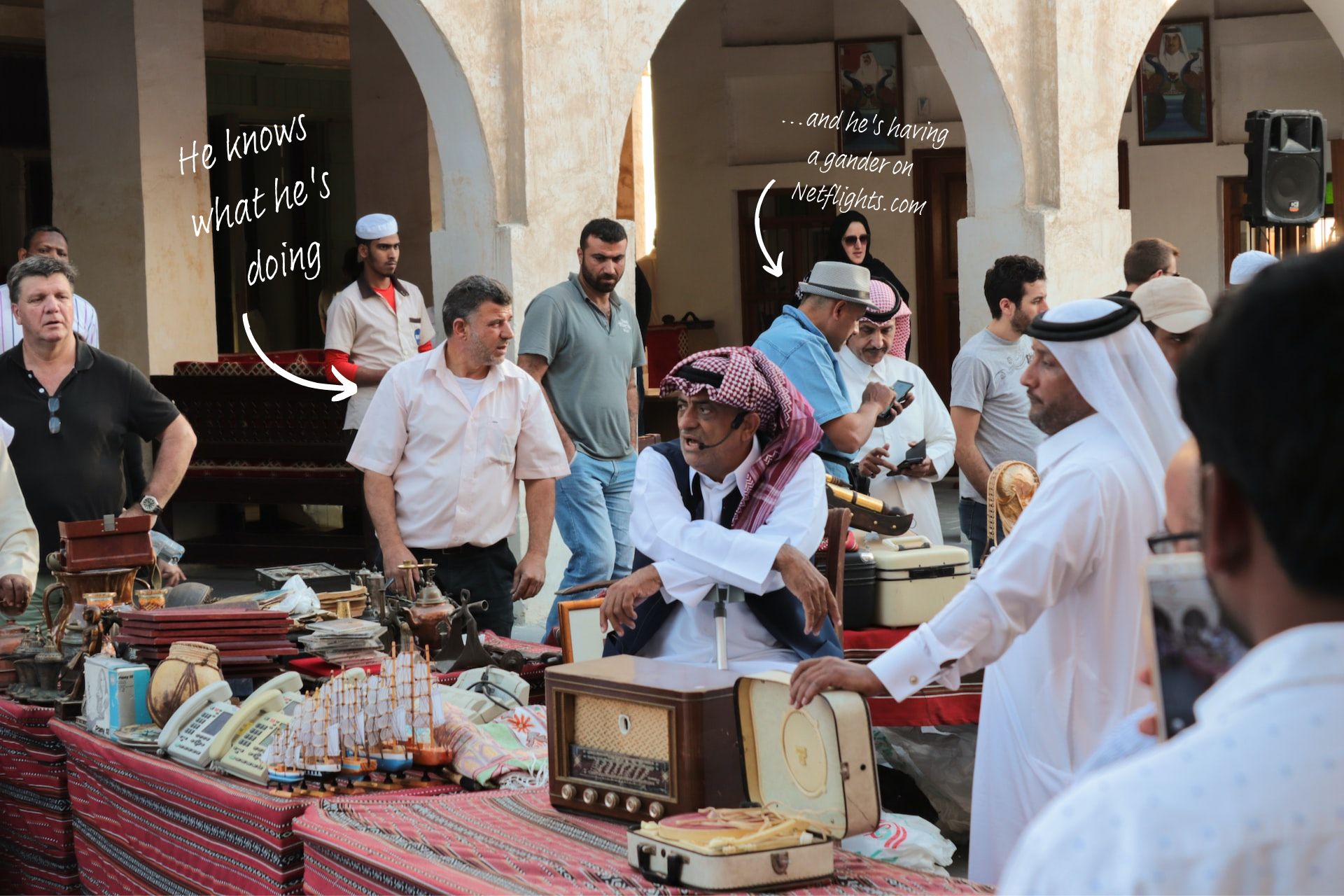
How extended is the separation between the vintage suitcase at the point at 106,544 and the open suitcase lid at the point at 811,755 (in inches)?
91.8

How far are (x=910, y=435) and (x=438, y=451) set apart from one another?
6.84ft

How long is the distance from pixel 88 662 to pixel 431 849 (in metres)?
1.55

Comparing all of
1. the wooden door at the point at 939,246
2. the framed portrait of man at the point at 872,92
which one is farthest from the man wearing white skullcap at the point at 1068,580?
the framed portrait of man at the point at 872,92

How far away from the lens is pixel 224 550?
33.7 feet

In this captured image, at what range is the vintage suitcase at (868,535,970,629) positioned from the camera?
475 centimetres

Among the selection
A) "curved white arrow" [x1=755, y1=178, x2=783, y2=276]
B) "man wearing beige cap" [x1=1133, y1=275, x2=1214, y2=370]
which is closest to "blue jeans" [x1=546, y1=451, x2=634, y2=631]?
"man wearing beige cap" [x1=1133, y1=275, x2=1214, y2=370]

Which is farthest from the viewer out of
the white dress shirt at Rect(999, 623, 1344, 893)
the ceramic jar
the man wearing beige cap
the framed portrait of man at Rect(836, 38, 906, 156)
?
the framed portrait of man at Rect(836, 38, 906, 156)

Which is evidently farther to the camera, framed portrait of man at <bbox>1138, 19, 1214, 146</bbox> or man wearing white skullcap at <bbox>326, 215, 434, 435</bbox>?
framed portrait of man at <bbox>1138, 19, 1214, 146</bbox>

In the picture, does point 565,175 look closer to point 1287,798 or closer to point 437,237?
point 437,237

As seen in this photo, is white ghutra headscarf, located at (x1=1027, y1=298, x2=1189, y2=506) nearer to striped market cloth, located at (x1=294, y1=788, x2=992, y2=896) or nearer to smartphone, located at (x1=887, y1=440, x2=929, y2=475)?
striped market cloth, located at (x1=294, y1=788, x2=992, y2=896)

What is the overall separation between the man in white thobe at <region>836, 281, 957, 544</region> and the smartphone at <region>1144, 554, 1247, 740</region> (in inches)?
176

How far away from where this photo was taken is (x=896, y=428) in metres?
6.32

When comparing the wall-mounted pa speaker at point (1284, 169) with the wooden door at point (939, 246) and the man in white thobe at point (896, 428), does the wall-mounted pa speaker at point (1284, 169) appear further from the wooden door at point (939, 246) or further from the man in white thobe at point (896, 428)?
the wooden door at point (939, 246)

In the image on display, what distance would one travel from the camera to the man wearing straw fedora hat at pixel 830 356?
5.26 m
